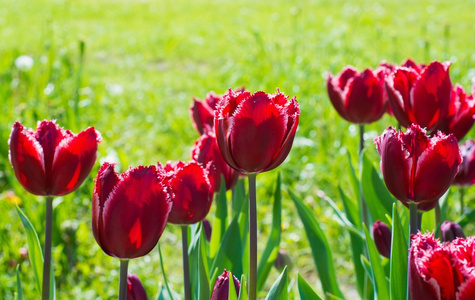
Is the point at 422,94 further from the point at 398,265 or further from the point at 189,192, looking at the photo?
the point at 189,192

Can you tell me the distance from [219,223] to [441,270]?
2.70 ft

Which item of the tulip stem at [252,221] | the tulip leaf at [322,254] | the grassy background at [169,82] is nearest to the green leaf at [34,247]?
the tulip stem at [252,221]

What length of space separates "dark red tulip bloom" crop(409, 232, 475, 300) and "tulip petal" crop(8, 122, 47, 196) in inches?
26.3

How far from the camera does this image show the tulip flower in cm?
93

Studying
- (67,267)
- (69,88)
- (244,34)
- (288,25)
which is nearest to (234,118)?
(67,267)

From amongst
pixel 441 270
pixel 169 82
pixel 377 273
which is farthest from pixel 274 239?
pixel 169 82

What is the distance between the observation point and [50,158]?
114cm

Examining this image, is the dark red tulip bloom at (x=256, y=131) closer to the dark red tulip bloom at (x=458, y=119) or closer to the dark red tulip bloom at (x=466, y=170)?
the dark red tulip bloom at (x=458, y=119)

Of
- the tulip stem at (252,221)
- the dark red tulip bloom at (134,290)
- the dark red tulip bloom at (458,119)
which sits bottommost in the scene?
the dark red tulip bloom at (134,290)

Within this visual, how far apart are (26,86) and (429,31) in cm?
499

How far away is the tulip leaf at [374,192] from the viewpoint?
62.5 inches

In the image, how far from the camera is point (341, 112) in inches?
64.6

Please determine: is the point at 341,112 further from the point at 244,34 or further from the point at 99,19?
the point at 99,19

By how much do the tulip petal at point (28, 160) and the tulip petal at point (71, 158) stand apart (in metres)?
0.02
